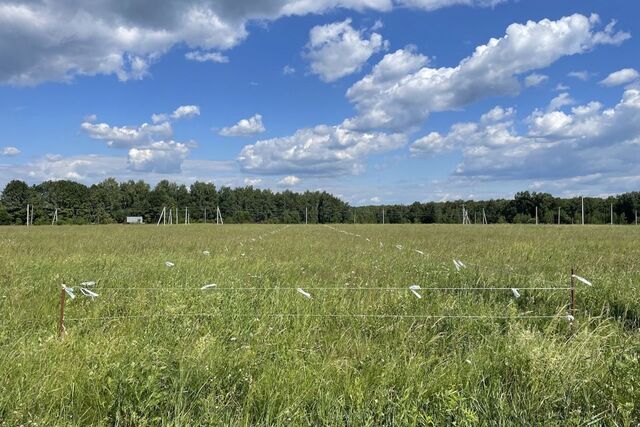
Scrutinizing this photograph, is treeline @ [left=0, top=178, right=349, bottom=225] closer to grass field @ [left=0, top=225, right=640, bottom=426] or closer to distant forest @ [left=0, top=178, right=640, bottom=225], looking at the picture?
distant forest @ [left=0, top=178, right=640, bottom=225]

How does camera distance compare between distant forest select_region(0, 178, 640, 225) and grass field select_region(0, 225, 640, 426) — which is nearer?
grass field select_region(0, 225, 640, 426)

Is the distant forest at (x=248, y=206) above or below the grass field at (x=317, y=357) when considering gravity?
A: above

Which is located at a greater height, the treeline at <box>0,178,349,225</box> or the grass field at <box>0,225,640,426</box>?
the treeline at <box>0,178,349,225</box>

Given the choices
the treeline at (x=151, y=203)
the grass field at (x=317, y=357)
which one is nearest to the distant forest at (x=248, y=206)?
the treeline at (x=151, y=203)

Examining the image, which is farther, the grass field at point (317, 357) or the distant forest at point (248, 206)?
the distant forest at point (248, 206)

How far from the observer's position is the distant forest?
10094 cm

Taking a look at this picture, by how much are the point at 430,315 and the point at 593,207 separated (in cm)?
12076

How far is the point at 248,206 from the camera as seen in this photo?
129250 millimetres

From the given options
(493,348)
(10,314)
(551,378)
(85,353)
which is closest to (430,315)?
(493,348)

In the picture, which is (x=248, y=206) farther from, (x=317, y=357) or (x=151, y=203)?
(x=317, y=357)

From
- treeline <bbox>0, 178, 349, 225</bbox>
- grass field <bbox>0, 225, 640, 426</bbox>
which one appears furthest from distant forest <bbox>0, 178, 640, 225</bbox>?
grass field <bbox>0, 225, 640, 426</bbox>

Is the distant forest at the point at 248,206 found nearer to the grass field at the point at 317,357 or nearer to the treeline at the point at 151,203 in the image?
the treeline at the point at 151,203

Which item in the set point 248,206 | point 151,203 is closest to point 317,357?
point 151,203

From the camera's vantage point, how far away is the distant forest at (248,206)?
3974 inches
